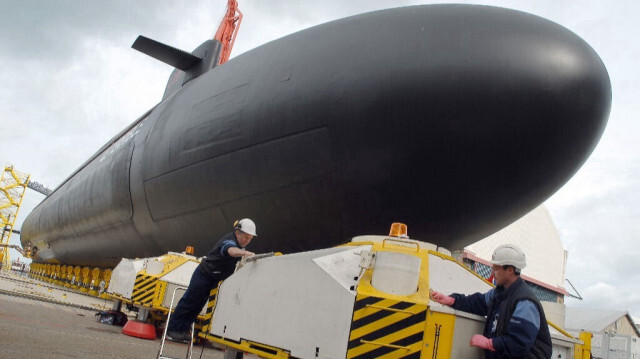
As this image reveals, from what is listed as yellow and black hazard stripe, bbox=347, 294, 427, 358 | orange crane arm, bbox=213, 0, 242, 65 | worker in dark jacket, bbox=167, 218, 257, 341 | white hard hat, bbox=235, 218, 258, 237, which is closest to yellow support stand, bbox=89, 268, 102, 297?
orange crane arm, bbox=213, 0, 242, 65

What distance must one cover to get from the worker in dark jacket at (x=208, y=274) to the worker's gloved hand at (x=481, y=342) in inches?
94.9

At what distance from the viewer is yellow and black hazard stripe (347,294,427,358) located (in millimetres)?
2723

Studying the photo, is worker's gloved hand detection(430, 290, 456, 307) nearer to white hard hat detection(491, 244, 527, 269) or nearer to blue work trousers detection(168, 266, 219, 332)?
white hard hat detection(491, 244, 527, 269)

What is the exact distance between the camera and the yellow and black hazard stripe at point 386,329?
2723 mm

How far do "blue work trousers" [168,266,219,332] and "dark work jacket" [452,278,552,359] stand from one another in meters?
2.62

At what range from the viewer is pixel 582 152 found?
527cm

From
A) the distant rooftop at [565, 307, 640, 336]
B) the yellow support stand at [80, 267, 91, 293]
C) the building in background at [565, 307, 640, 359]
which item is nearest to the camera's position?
the building in background at [565, 307, 640, 359]

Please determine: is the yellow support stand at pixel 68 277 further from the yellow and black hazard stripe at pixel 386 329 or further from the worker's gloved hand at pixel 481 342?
the worker's gloved hand at pixel 481 342

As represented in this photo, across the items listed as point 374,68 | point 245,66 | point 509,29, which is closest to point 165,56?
point 245,66

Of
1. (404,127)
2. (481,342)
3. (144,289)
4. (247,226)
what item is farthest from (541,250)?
(481,342)

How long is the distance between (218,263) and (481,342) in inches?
108

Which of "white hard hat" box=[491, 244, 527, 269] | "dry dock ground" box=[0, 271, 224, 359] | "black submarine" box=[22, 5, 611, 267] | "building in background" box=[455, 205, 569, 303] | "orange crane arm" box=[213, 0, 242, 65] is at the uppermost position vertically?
"orange crane arm" box=[213, 0, 242, 65]

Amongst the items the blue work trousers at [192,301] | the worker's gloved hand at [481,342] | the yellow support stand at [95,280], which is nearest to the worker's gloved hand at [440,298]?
the worker's gloved hand at [481,342]

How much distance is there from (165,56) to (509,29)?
321 inches
